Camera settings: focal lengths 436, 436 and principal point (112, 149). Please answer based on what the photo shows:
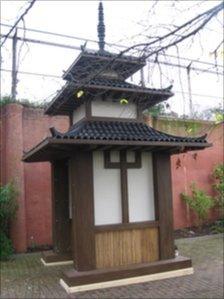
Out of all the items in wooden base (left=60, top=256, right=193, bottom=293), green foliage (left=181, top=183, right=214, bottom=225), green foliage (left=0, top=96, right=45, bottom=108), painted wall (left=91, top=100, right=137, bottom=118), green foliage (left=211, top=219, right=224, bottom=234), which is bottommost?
wooden base (left=60, top=256, right=193, bottom=293)

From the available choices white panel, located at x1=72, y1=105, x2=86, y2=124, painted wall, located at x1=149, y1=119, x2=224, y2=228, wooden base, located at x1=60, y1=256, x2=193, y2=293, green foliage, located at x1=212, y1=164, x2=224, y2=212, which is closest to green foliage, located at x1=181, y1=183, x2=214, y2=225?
painted wall, located at x1=149, y1=119, x2=224, y2=228

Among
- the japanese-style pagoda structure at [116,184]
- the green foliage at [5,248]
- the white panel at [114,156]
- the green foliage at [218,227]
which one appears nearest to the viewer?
the japanese-style pagoda structure at [116,184]

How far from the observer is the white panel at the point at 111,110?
29.7 feet

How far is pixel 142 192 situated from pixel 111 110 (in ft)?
Answer: 6.02

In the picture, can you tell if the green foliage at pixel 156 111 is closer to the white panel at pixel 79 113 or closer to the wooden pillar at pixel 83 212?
the white panel at pixel 79 113

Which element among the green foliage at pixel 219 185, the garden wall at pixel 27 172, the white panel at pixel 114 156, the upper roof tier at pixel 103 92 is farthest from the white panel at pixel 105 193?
the green foliage at pixel 219 185

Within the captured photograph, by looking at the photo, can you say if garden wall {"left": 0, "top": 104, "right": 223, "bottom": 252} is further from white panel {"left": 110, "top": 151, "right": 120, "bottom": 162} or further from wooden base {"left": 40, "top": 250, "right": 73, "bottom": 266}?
white panel {"left": 110, "top": 151, "right": 120, "bottom": 162}

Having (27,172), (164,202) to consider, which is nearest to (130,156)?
(164,202)

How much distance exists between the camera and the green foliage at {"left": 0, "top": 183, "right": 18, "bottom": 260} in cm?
1050

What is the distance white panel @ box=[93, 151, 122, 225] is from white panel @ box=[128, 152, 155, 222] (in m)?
0.27

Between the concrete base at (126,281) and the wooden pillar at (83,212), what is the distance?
37 cm

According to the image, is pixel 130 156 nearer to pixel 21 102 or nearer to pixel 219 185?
pixel 21 102

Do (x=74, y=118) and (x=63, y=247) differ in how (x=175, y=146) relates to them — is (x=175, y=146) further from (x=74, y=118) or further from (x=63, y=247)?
(x=63, y=247)

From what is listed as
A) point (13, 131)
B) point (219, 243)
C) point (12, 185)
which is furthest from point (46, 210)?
point (219, 243)
